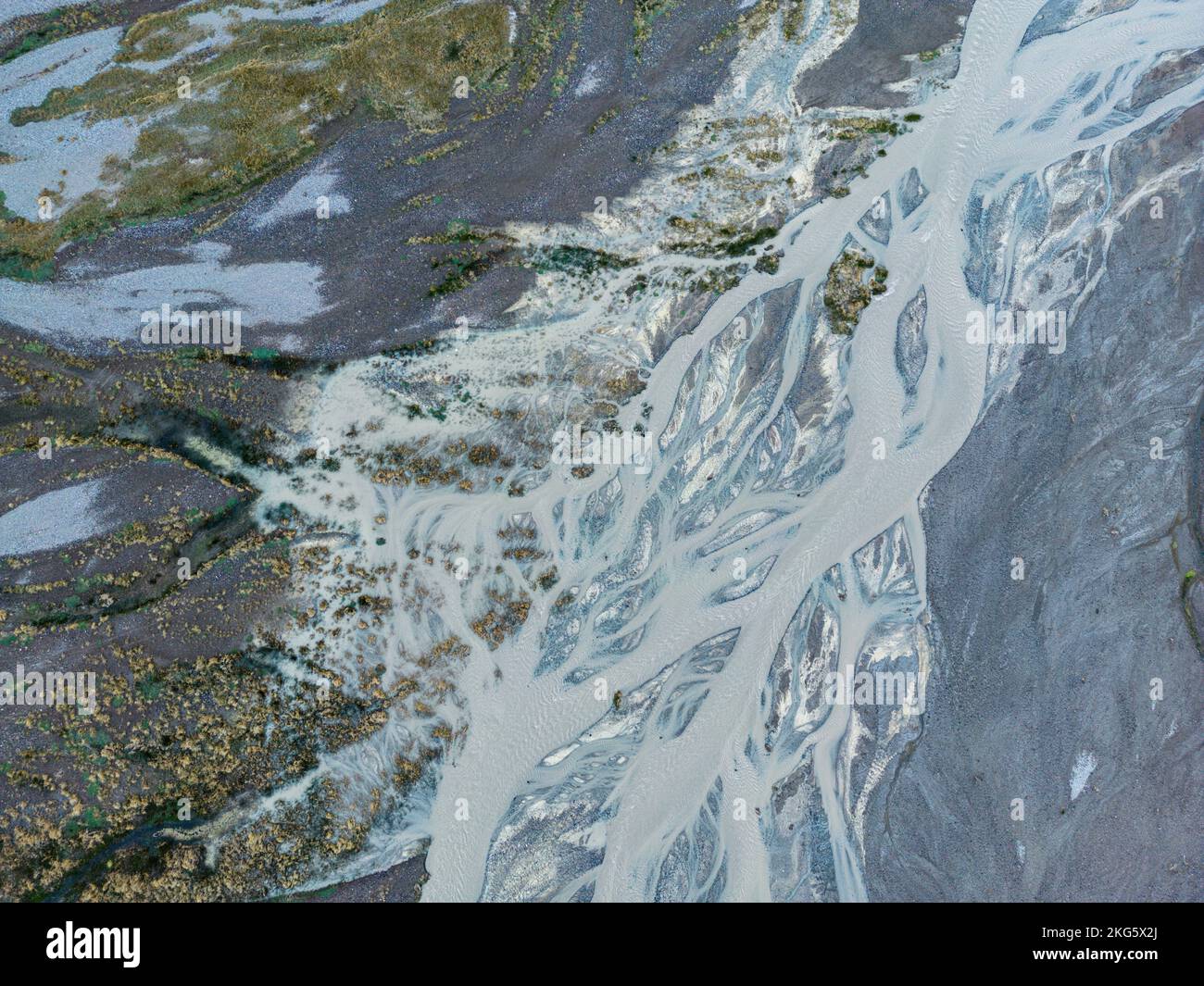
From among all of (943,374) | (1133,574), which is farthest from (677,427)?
(1133,574)

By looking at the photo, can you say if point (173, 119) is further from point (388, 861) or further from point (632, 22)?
point (388, 861)

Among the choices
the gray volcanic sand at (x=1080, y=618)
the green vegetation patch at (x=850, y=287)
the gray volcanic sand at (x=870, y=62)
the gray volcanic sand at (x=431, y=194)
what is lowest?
the gray volcanic sand at (x=1080, y=618)

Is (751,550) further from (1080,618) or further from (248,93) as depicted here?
(248,93)

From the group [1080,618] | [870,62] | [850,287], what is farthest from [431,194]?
[1080,618]

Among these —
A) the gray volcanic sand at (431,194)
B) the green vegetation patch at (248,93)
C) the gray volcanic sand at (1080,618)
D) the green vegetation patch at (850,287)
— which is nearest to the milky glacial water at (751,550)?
the green vegetation patch at (850,287)

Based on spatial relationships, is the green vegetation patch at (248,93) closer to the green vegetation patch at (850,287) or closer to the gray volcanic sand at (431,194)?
the gray volcanic sand at (431,194)

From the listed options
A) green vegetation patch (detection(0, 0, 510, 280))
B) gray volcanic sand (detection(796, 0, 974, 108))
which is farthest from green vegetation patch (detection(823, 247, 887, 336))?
green vegetation patch (detection(0, 0, 510, 280))

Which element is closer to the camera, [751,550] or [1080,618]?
[1080,618]

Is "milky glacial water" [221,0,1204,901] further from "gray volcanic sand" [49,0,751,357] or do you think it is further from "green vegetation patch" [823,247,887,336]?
"gray volcanic sand" [49,0,751,357]
